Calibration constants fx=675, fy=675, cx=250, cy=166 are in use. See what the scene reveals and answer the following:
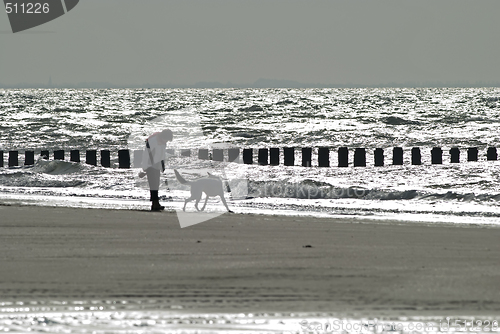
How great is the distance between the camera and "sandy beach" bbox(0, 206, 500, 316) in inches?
141

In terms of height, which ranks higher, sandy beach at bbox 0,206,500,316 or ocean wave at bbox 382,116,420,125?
sandy beach at bbox 0,206,500,316

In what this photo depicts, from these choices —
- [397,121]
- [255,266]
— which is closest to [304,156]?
[255,266]

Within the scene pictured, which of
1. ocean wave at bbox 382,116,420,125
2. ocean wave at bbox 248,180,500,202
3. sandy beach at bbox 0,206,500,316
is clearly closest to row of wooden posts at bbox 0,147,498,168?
ocean wave at bbox 248,180,500,202

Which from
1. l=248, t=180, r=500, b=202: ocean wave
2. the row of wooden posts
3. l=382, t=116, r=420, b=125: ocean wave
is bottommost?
l=382, t=116, r=420, b=125: ocean wave

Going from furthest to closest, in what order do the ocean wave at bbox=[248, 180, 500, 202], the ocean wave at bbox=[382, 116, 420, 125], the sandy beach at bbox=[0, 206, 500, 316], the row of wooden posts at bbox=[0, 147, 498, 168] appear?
1. the ocean wave at bbox=[382, 116, 420, 125]
2. the row of wooden posts at bbox=[0, 147, 498, 168]
3. the ocean wave at bbox=[248, 180, 500, 202]
4. the sandy beach at bbox=[0, 206, 500, 316]

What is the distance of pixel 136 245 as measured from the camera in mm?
5203

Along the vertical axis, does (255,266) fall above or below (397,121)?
above

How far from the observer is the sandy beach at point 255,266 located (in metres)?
3.57

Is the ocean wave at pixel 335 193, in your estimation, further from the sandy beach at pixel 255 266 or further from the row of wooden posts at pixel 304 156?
the row of wooden posts at pixel 304 156

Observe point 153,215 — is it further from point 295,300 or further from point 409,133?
point 409,133

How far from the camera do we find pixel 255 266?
4.41 meters

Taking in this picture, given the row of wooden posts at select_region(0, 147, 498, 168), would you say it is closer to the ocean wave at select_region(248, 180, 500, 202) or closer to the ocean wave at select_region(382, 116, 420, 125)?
the ocean wave at select_region(248, 180, 500, 202)

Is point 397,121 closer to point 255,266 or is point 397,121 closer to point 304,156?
point 304,156

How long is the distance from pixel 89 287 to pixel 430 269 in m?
2.13
